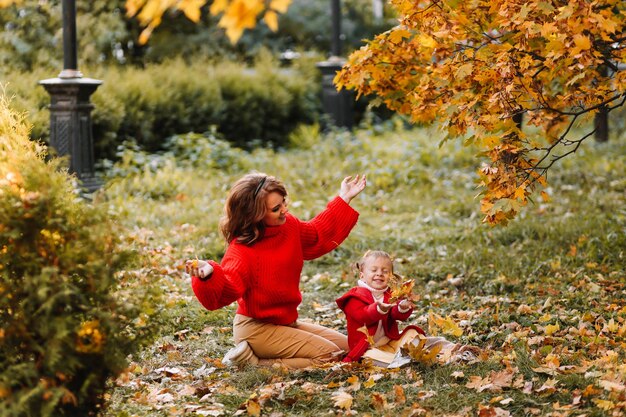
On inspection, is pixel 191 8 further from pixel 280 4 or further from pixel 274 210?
pixel 274 210

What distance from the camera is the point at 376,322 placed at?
15.9 ft

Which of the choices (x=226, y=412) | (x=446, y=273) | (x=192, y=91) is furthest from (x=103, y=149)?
(x=226, y=412)

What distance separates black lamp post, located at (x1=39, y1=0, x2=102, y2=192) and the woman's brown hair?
14.0 ft

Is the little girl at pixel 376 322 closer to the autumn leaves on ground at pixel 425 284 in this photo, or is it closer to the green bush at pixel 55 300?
the autumn leaves on ground at pixel 425 284

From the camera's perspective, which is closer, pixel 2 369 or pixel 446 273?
pixel 2 369

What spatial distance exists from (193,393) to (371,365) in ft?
3.09

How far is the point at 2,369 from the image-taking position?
11.4 feet

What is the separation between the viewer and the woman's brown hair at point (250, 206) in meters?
4.81

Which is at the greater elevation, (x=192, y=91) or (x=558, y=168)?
(x=192, y=91)

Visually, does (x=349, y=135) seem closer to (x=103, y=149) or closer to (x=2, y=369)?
(x=103, y=149)

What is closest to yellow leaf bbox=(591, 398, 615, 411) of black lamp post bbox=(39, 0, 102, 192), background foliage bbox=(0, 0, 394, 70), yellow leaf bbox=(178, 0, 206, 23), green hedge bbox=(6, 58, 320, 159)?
yellow leaf bbox=(178, 0, 206, 23)

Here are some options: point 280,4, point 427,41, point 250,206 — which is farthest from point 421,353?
point 280,4

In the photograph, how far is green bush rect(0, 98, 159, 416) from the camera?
10.9 feet

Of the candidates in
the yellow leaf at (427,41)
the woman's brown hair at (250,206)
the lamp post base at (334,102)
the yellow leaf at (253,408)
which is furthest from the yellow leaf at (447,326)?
the lamp post base at (334,102)
